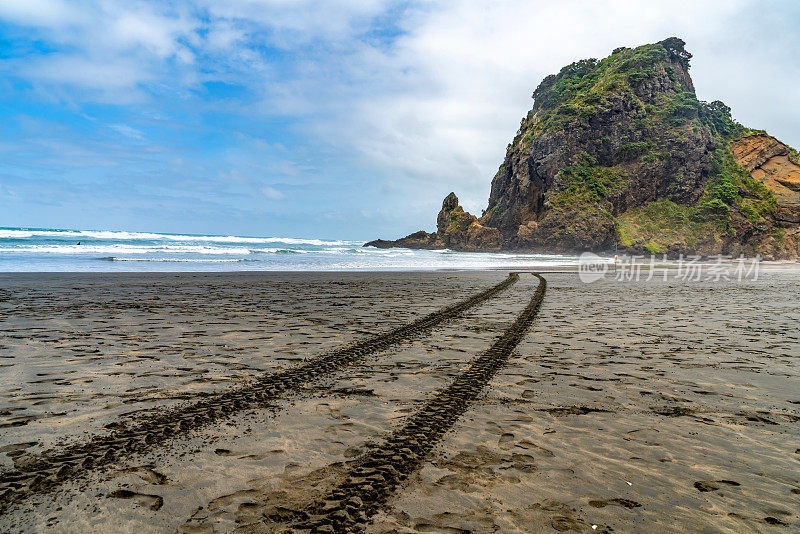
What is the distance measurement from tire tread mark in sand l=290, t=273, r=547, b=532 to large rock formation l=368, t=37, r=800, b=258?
67.4m

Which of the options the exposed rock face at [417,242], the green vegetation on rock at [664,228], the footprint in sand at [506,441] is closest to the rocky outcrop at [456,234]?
the exposed rock face at [417,242]

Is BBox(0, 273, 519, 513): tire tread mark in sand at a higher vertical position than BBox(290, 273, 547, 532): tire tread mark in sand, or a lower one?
lower

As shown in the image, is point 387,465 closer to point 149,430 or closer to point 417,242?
point 149,430

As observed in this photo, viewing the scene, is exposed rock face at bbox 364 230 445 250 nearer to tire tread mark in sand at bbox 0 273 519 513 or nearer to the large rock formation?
the large rock formation

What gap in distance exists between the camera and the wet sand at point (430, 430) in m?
2.49

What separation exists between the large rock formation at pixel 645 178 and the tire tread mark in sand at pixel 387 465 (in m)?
67.4

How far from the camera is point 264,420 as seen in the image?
3781mm

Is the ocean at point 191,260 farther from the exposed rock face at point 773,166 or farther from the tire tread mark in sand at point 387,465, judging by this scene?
the exposed rock face at point 773,166

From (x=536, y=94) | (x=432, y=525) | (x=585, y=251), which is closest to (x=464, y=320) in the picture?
(x=432, y=525)

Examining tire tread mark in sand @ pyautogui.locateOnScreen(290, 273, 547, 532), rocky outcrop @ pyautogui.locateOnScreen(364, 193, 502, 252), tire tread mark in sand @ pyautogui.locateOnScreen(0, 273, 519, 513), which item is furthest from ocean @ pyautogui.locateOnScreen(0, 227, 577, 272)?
rocky outcrop @ pyautogui.locateOnScreen(364, 193, 502, 252)

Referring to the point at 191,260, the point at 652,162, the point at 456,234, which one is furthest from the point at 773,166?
the point at 191,260

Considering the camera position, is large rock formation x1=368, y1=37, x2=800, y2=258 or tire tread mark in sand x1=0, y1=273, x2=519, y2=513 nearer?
tire tread mark in sand x1=0, y1=273, x2=519, y2=513

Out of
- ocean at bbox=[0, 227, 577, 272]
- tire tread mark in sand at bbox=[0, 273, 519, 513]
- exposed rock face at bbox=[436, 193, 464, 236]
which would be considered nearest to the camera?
tire tread mark in sand at bbox=[0, 273, 519, 513]

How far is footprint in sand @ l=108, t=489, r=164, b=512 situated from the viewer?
8.20 ft
